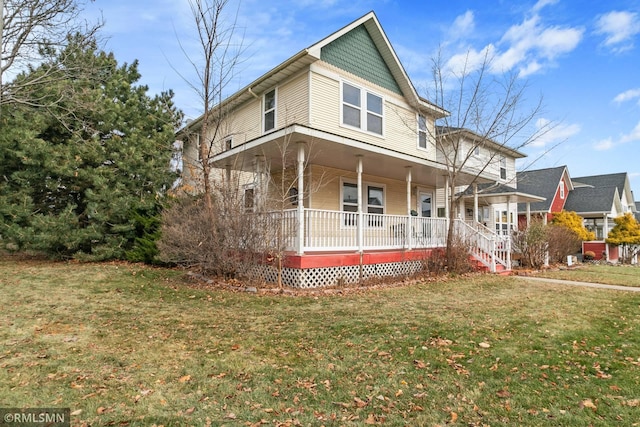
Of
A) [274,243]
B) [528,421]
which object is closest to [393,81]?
[274,243]

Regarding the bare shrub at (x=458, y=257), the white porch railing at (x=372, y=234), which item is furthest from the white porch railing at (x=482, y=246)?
the bare shrub at (x=458, y=257)

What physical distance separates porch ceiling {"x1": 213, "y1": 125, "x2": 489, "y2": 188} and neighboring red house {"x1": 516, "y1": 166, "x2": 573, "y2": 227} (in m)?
16.5

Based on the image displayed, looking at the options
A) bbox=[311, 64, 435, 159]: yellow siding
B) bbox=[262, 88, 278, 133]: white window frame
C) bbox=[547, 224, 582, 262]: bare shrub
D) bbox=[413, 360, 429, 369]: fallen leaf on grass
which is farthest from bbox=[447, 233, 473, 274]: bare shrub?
bbox=[413, 360, 429, 369]: fallen leaf on grass

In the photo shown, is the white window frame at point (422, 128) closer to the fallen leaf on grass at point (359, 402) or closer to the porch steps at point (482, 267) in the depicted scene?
the porch steps at point (482, 267)

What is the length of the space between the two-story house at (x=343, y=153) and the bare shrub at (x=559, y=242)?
422 cm

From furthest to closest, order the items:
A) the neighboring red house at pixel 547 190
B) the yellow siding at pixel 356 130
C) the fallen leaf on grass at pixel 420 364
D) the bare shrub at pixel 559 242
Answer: the neighboring red house at pixel 547 190
the bare shrub at pixel 559 242
the yellow siding at pixel 356 130
the fallen leaf on grass at pixel 420 364

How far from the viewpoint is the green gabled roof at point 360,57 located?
12.7m

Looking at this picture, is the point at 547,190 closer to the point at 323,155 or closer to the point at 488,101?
the point at 488,101

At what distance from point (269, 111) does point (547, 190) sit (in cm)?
2427

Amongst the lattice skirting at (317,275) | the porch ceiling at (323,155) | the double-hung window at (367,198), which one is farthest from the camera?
the double-hung window at (367,198)

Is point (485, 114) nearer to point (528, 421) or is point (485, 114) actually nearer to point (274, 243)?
point (274, 243)

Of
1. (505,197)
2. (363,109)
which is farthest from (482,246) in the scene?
(505,197)

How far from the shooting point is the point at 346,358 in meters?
4.34

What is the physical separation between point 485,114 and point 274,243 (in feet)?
31.6
